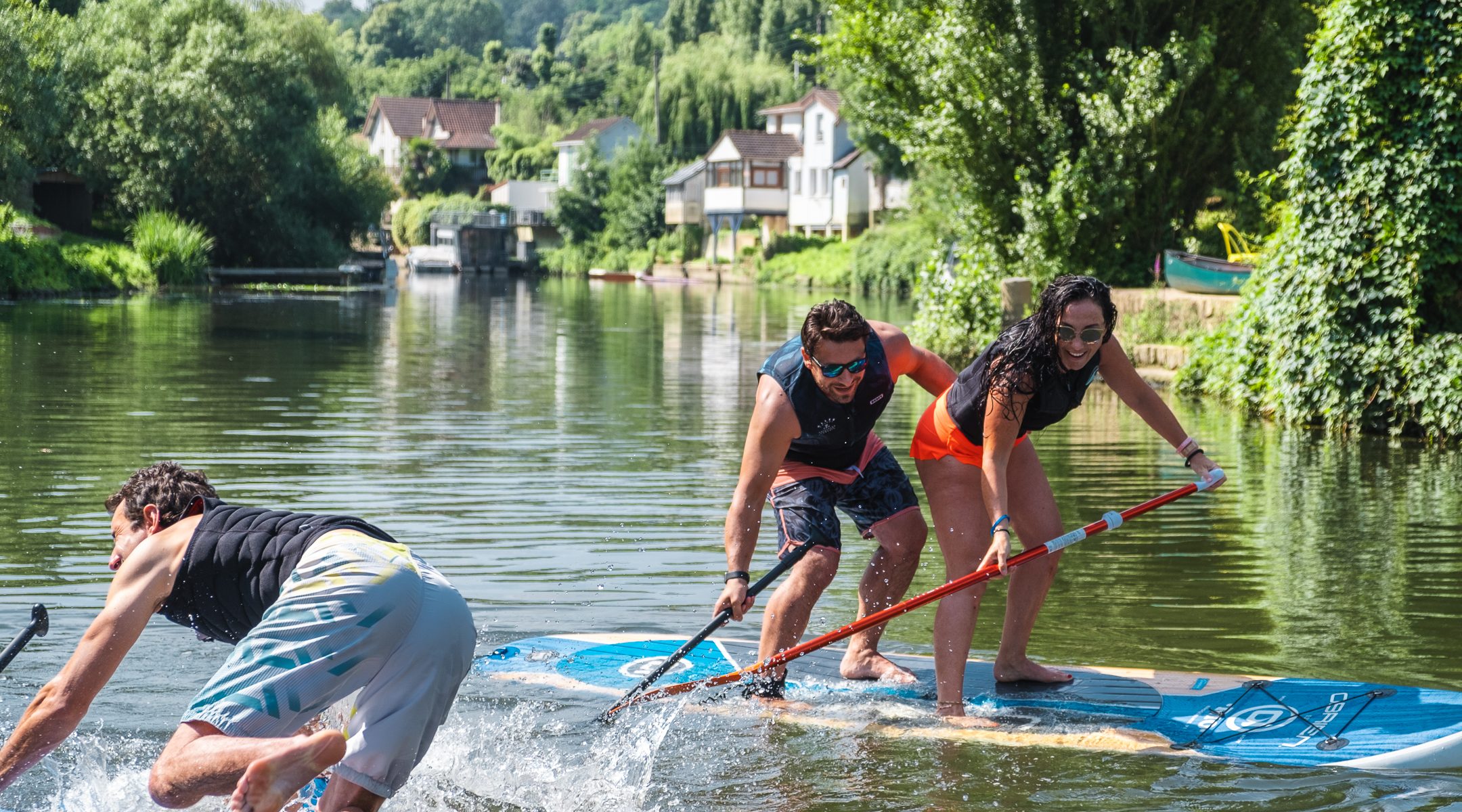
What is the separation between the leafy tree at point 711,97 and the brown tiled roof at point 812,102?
542 cm

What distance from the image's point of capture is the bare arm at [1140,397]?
6.61 metres

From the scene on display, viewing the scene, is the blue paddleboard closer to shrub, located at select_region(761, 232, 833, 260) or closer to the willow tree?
the willow tree

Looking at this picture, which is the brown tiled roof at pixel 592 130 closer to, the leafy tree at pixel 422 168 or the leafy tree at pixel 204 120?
the leafy tree at pixel 422 168

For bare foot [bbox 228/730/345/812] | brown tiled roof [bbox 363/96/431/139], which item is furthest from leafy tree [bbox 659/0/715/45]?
bare foot [bbox 228/730/345/812]

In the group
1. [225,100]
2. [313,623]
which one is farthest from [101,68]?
[313,623]

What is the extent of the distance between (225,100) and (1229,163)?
35231 millimetres

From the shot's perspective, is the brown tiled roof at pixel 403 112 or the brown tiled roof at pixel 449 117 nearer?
the brown tiled roof at pixel 449 117

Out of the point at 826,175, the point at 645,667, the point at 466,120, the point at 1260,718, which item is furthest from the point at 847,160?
the point at 1260,718

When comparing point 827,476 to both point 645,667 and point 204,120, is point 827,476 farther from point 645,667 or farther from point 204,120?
point 204,120

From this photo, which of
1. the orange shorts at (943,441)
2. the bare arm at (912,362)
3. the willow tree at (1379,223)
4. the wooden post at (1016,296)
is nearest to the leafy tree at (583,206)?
the wooden post at (1016,296)

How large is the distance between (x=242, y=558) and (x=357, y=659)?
1.79 ft

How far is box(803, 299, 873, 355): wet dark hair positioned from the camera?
20.1ft

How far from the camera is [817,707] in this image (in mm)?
6820

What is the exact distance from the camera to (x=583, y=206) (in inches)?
3541
